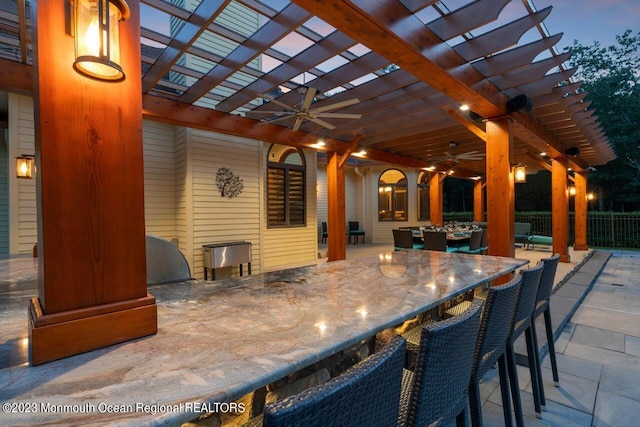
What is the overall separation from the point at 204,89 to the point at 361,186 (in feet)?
29.9

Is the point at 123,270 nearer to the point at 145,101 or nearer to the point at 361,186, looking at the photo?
the point at 145,101

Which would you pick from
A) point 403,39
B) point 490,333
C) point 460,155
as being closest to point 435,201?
point 460,155

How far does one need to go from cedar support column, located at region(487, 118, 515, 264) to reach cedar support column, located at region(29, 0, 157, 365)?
4089 millimetres

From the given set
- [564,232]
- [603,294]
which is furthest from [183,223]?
[564,232]

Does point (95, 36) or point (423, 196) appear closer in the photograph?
point (95, 36)

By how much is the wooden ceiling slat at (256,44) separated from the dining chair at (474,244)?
17.9ft

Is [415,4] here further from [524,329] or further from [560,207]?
[560,207]

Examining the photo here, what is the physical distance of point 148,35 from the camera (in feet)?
10.3

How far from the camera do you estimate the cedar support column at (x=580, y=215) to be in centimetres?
881

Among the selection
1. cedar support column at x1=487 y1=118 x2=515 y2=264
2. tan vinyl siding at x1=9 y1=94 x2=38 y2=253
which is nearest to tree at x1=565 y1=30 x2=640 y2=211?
cedar support column at x1=487 y1=118 x2=515 y2=264

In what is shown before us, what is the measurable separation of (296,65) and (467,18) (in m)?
1.72

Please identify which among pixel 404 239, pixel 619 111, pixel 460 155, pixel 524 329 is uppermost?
pixel 619 111

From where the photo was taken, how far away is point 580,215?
8.91 m

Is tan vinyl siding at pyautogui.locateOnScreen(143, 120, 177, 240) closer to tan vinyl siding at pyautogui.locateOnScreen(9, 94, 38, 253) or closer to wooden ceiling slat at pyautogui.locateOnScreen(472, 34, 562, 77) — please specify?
tan vinyl siding at pyautogui.locateOnScreen(9, 94, 38, 253)
